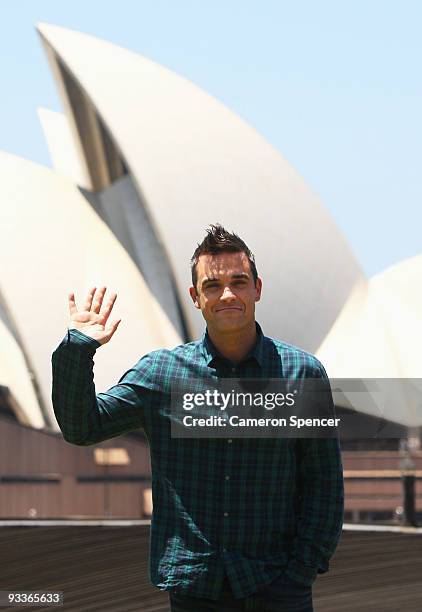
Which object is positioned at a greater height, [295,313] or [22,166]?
[22,166]

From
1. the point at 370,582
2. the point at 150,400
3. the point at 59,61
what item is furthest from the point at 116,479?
the point at 150,400

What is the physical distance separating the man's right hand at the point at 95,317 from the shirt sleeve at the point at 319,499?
42cm

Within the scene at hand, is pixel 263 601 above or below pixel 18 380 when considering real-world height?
below

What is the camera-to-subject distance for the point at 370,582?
6.26 m

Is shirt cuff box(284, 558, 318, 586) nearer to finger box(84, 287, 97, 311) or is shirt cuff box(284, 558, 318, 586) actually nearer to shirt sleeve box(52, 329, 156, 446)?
shirt sleeve box(52, 329, 156, 446)

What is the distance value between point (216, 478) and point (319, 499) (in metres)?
0.20

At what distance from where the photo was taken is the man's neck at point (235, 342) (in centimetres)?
195

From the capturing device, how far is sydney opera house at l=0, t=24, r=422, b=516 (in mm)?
18766

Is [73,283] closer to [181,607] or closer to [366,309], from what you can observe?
[366,309]

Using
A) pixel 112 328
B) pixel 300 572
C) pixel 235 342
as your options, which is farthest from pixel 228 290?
pixel 300 572

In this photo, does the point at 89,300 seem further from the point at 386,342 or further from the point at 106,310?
the point at 386,342

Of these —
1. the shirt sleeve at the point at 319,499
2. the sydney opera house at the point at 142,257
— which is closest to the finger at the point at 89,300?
the shirt sleeve at the point at 319,499

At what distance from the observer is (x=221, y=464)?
1.94 metres

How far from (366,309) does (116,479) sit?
20.1ft
